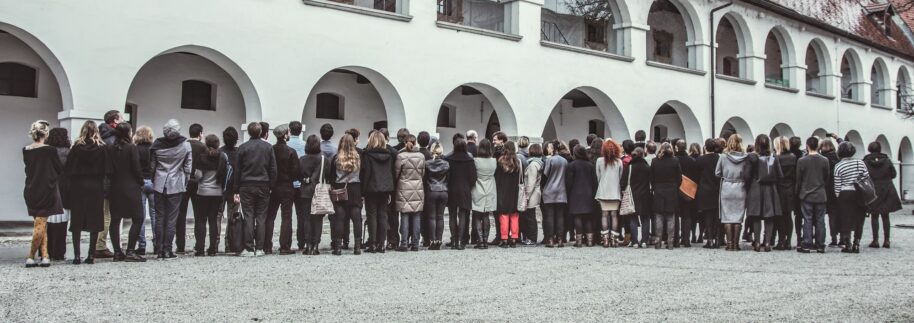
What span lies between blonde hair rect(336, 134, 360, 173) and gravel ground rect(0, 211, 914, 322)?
125 centimetres

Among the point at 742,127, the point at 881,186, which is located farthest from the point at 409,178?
the point at 742,127

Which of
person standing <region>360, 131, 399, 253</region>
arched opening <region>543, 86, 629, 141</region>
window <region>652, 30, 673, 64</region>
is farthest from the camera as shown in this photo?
window <region>652, 30, 673, 64</region>

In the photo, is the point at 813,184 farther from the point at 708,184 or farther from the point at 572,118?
the point at 572,118

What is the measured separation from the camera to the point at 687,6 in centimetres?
2372

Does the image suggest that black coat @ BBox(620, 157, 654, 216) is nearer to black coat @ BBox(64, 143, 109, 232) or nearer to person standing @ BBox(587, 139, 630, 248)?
person standing @ BBox(587, 139, 630, 248)

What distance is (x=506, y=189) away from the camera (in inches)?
454

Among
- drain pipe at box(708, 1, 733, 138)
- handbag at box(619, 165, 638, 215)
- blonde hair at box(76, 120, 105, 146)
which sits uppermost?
drain pipe at box(708, 1, 733, 138)

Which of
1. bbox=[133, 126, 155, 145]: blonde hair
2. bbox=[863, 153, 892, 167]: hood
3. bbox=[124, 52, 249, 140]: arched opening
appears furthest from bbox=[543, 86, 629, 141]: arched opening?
bbox=[133, 126, 155, 145]: blonde hair

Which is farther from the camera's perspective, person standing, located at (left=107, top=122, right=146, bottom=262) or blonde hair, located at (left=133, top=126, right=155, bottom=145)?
blonde hair, located at (left=133, top=126, right=155, bottom=145)

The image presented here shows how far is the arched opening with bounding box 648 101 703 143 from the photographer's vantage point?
24500 millimetres

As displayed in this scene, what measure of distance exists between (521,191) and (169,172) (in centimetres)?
522

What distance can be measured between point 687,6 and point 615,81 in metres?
4.33

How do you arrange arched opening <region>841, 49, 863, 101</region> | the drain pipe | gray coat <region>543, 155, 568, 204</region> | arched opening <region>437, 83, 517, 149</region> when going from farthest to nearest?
arched opening <region>841, 49, 863, 101</region> < the drain pipe < arched opening <region>437, 83, 517, 149</region> < gray coat <region>543, 155, 568, 204</region>

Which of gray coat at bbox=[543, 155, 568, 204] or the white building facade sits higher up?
the white building facade
